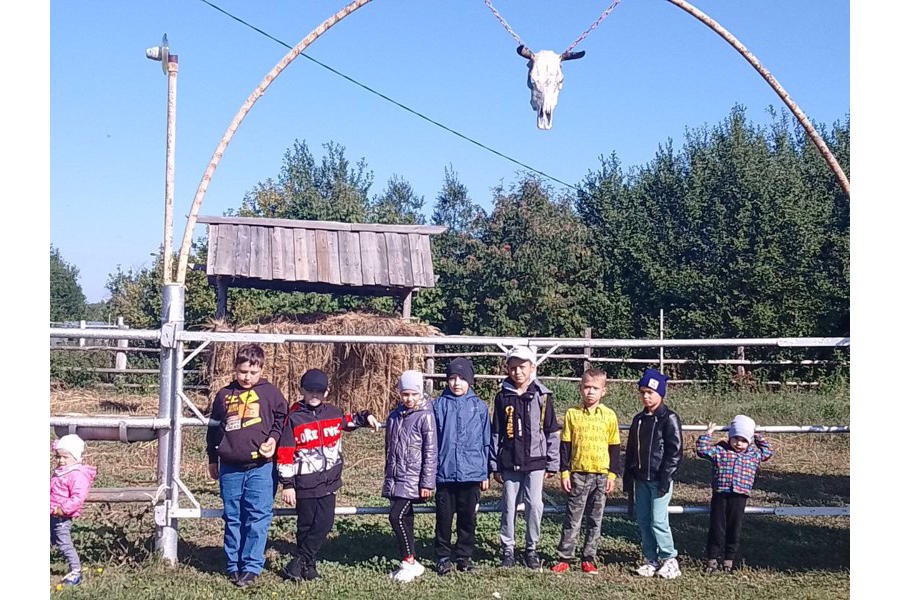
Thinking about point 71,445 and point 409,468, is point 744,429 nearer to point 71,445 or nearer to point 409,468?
point 409,468

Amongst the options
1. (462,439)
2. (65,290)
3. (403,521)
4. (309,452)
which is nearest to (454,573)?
(403,521)

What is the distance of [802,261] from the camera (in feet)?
75.3

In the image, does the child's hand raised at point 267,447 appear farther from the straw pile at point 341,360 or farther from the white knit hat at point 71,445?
the straw pile at point 341,360

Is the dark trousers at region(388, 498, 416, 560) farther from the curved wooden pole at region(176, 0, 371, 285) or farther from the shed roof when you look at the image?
the shed roof

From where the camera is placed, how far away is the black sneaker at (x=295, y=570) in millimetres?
5945

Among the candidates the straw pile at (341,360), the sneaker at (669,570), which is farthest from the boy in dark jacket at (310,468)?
the straw pile at (341,360)

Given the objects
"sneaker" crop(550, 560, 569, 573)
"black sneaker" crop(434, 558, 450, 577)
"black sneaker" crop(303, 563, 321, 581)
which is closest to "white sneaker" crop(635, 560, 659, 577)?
"sneaker" crop(550, 560, 569, 573)

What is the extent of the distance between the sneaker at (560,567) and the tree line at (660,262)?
16348mm

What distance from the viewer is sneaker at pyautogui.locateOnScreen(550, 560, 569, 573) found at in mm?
6218

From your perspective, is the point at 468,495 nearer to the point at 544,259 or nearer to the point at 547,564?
the point at 547,564

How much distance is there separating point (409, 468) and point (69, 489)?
2256 millimetres

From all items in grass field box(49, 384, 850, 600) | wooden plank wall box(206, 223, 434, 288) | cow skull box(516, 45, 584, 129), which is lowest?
grass field box(49, 384, 850, 600)

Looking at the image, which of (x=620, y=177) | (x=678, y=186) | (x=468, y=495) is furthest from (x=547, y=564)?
(x=620, y=177)

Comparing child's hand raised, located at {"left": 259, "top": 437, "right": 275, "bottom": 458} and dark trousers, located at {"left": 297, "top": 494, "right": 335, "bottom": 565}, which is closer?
child's hand raised, located at {"left": 259, "top": 437, "right": 275, "bottom": 458}
